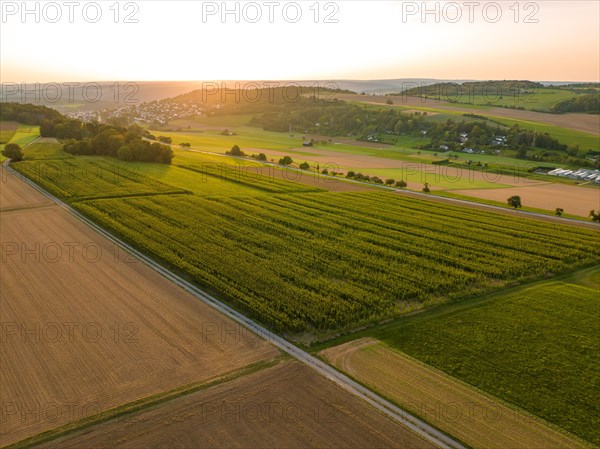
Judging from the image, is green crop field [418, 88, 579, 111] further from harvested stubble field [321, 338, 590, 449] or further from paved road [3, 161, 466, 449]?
harvested stubble field [321, 338, 590, 449]

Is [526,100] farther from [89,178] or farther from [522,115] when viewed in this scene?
[89,178]

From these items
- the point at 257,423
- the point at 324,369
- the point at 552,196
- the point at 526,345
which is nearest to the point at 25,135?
the point at 324,369

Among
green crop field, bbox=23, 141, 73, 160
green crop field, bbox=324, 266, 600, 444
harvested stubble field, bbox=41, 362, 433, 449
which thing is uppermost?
green crop field, bbox=23, 141, 73, 160

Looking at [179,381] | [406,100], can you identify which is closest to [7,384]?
[179,381]

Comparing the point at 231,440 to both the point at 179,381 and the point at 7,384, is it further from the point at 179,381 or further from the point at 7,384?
the point at 7,384

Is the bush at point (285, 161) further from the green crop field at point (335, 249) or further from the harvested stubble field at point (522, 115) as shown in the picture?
the harvested stubble field at point (522, 115)

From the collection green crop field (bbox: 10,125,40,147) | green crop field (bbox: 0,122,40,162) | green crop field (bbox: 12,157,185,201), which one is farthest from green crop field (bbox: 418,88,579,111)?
green crop field (bbox: 0,122,40,162)

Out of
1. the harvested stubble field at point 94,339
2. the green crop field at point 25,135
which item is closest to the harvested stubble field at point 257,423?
the harvested stubble field at point 94,339
